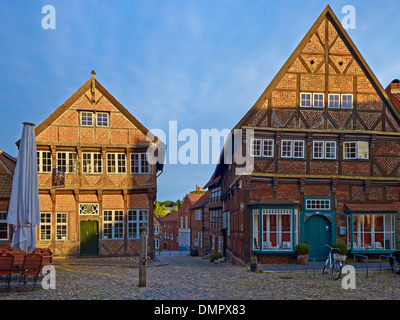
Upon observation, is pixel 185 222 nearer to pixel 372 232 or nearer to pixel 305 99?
pixel 372 232

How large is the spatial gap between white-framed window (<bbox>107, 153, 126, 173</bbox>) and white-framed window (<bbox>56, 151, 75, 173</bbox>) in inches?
77.7

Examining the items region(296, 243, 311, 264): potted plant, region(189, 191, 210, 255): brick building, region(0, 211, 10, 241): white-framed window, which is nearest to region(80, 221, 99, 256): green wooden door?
region(0, 211, 10, 241): white-framed window

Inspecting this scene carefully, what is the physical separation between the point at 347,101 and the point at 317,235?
695cm

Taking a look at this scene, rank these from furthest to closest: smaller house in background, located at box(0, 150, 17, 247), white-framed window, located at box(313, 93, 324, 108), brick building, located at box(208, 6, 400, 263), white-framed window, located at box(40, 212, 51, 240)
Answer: white-framed window, located at box(40, 212, 51, 240)
smaller house in background, located at box(0, 150, 17, 247)
white-framed window, located at box(313, 93, 324, 108)
brick building, located at box(208, 6, 400, 263)

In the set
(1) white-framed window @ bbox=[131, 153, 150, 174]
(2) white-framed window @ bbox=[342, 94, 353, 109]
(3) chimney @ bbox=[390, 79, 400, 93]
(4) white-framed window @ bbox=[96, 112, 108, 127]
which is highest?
(3) chimney @ bbox=[390, 79, 400, 93]

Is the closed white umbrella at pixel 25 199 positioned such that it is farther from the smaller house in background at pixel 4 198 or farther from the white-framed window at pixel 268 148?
the white-framed window at pixel 268 148

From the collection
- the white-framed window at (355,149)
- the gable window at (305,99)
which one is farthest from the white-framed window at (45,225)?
the white-framed window at (355,149)

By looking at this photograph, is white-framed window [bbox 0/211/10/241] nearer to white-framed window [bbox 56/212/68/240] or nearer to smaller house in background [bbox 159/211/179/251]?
white-framed window [bbox 56/212/68/240]

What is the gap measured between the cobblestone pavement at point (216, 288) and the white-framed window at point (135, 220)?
23.2 ft

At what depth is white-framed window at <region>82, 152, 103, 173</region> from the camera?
74.1ft

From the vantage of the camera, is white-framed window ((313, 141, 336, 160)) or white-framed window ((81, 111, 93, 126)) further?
white-framed window ((81, 111, 93, 126))

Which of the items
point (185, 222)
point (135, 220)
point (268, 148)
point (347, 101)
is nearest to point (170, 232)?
point (185, 222)

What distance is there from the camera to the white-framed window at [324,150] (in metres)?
20.4
